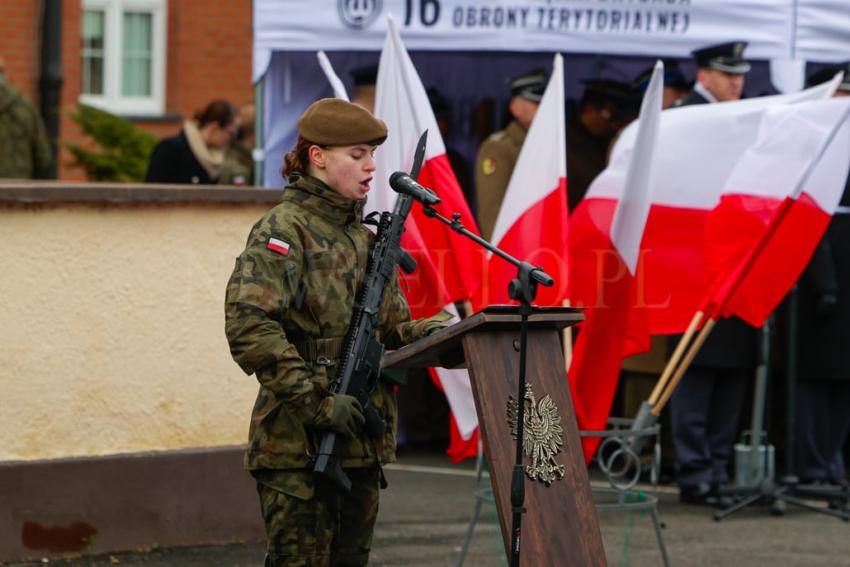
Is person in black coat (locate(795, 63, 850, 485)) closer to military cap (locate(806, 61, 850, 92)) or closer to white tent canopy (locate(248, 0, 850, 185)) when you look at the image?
military cap (locate(806, 61, 850, 92))

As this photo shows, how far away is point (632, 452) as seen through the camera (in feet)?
23.6

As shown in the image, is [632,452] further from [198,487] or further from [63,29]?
[63,29]

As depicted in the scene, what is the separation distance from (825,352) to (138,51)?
11441mm


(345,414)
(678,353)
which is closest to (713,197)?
(678,353)

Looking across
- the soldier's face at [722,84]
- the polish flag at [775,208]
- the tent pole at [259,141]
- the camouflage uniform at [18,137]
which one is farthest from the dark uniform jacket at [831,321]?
the camouflage uniform at [18,137]

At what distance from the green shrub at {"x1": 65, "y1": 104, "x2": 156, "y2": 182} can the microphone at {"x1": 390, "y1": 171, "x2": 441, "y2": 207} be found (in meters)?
10.7

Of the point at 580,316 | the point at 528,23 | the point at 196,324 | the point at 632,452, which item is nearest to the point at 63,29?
the point at 528,23

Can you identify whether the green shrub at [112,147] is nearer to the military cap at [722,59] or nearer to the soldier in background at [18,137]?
the soldier in background at [18,137]

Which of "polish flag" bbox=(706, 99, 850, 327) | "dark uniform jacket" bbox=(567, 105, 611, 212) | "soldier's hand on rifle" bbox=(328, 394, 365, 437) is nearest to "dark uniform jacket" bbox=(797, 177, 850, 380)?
"polish flag" bbox=(706, 99, 850, 327)

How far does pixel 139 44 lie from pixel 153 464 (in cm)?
1233

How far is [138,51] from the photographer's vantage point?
1922cm

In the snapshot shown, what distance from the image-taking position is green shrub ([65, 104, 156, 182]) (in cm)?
1545

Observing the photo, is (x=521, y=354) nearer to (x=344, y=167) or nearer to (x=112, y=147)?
(x=344, y=167)

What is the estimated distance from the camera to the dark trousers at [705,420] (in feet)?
30.8
